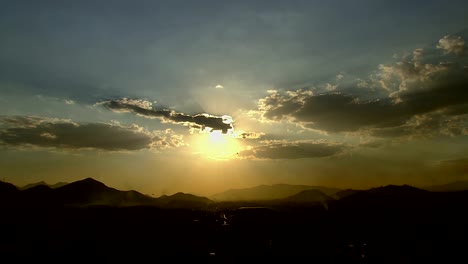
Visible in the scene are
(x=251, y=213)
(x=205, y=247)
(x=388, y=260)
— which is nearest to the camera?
(x=388, y=260)

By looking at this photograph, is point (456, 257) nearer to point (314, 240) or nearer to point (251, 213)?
point (314, 240)

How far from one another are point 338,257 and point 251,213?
211 feet

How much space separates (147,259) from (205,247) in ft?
41.2

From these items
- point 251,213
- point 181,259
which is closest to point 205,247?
point 181,259

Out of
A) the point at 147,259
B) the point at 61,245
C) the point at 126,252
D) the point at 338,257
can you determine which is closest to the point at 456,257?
the point at 338,257

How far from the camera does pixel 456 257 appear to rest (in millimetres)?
43250

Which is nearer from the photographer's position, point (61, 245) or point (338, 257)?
point (338, 257)

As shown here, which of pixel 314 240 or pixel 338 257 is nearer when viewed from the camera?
pixel 338 257

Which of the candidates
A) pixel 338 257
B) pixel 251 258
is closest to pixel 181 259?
pixel 251 258

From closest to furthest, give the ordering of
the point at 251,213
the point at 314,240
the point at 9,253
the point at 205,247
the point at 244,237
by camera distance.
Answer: the point at 9,253 < the point at 205,247 < the point at 314,240 < the point at 244,237 < the point at 251,213

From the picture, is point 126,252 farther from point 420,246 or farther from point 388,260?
point 420,246

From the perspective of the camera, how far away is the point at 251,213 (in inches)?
4225

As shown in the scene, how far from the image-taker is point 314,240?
6172 cm

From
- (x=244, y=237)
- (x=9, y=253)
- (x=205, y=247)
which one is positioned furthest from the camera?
(x=244, y=237)
